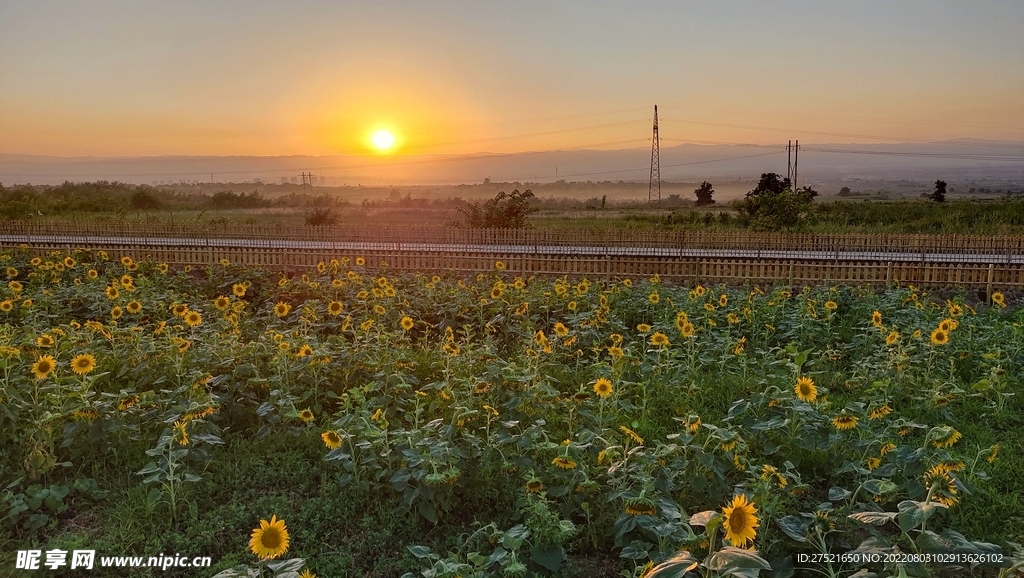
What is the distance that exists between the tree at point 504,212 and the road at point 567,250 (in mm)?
5190

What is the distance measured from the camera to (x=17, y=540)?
4129mm

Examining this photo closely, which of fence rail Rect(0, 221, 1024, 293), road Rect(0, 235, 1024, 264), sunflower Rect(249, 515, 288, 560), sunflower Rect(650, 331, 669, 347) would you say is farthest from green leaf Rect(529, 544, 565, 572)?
road Rect(0, 235, 1024, 264)

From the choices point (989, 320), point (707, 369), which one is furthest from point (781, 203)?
point (707, 369)

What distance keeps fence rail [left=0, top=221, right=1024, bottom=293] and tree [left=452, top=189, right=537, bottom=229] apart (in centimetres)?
490

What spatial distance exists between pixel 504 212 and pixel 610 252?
309 inches

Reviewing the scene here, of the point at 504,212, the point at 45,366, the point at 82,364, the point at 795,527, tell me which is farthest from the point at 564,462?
the point at 504,212

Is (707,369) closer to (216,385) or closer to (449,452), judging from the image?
(449,452)

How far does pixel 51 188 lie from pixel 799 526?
85732 millimetres

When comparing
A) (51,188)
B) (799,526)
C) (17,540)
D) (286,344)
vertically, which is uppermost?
(51,188)

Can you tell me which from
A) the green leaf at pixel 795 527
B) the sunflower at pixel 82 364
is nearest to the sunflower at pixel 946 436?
the green leaf at pixel 795 527

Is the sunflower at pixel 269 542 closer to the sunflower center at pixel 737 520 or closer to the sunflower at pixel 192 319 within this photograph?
the sunflower center at pixel 737 520

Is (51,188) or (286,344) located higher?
(51,188)

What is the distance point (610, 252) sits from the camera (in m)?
23.4

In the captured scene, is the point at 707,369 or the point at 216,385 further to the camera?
the point at 707,369
